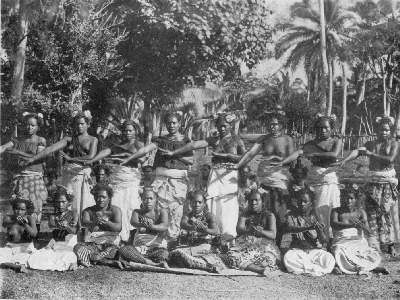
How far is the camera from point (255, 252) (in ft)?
19.5

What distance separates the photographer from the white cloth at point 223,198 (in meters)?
6.47

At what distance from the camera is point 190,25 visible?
7230 millimetres

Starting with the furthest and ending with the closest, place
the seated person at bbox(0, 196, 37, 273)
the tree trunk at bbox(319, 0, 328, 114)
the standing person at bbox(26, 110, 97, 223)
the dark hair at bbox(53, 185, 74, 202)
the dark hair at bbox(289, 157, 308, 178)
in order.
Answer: the tree trunk at bbox(319, 0, 328, 114) → the dark hair at bbox(289, 157, 308, 178) → the standing person at bbox(26, 110, 97, 223) → the dark hair at bbox(53, 185, 74, 202) → the seated person at bbox(0, 196, 37, 273)

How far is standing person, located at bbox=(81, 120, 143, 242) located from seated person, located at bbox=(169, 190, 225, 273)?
690mm

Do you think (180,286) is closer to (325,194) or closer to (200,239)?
(200,239)

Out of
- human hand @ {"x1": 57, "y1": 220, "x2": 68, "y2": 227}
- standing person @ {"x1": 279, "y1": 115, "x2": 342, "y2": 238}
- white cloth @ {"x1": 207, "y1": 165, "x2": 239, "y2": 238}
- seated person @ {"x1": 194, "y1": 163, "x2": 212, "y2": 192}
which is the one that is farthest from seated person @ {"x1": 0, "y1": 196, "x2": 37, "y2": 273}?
standing person @ {"x1": 279, "y1": 115, "x2": 342, "y2": 238}

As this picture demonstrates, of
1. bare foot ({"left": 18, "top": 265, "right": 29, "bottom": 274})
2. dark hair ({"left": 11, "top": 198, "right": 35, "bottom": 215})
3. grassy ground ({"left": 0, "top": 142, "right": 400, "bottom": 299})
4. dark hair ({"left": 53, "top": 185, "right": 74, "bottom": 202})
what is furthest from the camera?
dark hair ({"left": 53, "top": 185, "right": 74, "bottom": 202})

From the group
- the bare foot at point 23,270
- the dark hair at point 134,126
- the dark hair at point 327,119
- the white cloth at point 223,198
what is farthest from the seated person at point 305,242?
the bare foot at point 23,270

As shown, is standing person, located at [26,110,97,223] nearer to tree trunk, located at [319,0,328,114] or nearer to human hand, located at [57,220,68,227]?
human hand, located at [57,220,68,227]

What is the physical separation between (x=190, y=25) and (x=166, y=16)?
316 millimetres

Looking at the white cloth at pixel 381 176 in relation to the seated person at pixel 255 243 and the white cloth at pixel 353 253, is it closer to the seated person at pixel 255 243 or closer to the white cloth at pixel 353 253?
the white cloth at pixel 353 253

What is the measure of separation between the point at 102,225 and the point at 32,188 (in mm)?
1057

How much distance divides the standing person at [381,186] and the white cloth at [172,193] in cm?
214

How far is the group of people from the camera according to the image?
19.5ft
